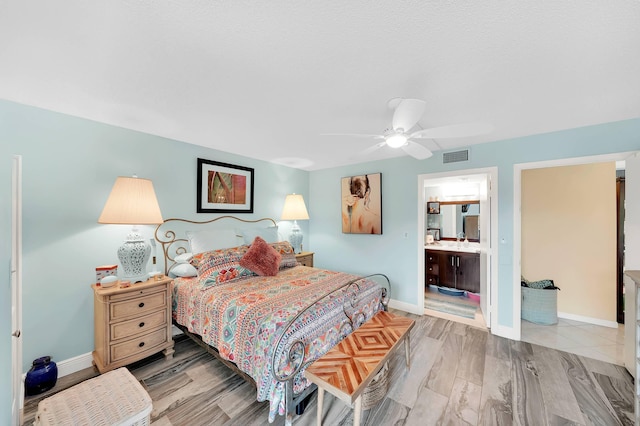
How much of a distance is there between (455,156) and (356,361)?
289 cm

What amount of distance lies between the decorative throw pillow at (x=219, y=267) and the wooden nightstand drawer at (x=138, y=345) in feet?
2.10

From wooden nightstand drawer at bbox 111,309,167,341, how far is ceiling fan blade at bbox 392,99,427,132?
2.82 m

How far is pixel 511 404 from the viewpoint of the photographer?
1.85 m

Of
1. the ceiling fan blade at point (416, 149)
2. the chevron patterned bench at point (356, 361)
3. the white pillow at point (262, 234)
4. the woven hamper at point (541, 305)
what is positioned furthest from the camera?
the white pillow at point (262, 234)

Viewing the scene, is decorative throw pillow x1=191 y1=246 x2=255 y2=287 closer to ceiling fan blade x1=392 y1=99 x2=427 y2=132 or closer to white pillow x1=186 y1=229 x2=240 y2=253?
white pillow x1=186 y1=229 x2=240 y2=253

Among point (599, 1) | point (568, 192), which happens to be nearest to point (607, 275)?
point (568, 192)

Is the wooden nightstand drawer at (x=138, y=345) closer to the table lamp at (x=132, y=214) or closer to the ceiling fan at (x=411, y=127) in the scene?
the table lamp at (x=132, y=214)

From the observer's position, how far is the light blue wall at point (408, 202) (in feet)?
8.20

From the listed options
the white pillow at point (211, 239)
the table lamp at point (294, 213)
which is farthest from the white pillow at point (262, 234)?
the table lamp at point (294, 213)

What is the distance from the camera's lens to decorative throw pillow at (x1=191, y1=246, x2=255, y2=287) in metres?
2.52

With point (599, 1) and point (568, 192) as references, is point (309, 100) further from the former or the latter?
point (568, 192)

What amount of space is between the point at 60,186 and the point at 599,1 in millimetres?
3872

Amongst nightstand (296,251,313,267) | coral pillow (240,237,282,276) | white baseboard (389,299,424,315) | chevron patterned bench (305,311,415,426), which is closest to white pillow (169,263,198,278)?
coral pillow (240,237,282,276)

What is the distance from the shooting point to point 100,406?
4.20 feet
